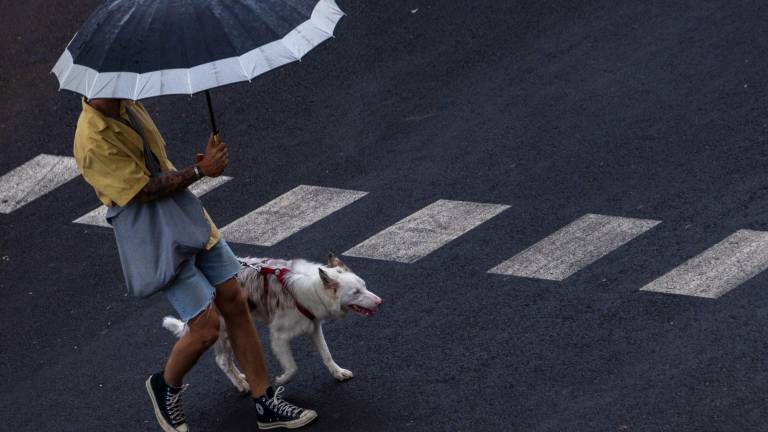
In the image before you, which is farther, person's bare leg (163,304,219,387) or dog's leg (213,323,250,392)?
dog's leg (213,323,250,392)

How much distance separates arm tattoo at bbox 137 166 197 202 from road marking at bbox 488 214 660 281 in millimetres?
2745

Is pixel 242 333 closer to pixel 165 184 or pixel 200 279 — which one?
pixel 200 279

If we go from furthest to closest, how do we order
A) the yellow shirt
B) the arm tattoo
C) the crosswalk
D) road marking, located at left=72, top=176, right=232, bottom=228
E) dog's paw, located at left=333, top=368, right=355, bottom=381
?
1. road marking, located at left=72, top=176, right=232, bottom=228
2. the crosswalk
3. dog's paw, located at left=333, top=368, right=355, bottom=381
4. the arm tattoo
5. the yellow shirt

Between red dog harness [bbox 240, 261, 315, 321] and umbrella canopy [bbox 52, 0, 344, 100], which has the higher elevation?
umbrella canopy [bbox 52, 0, 344, 100]

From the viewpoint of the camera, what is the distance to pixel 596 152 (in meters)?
10.3

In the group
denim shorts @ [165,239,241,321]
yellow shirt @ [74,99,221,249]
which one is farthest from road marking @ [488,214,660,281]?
yellow shirt @ [74,99,221,249]

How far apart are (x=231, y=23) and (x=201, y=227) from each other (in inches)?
47.7

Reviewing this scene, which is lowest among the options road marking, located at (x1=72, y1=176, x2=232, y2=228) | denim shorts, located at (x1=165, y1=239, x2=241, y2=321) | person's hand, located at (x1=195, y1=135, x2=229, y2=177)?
road marking, located at (x1=72, y1=176, x2=232, y2=228)

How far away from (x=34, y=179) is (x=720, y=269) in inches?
251

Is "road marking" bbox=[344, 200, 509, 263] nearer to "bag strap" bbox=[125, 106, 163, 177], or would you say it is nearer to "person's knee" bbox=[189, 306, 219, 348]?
"person's knee" bbox=[189, 306, 219, 348]

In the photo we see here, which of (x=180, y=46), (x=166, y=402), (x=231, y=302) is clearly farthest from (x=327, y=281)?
(x=180, y=46)

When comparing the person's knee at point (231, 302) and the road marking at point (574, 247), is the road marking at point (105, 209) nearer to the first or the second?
the road marking at point (574, 247)

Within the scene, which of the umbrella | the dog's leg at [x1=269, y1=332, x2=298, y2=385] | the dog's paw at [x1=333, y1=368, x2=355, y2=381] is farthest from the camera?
the dog's paw at [x1=333, y1=368, x2=355, y2=381]

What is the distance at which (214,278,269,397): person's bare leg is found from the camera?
7.45m
